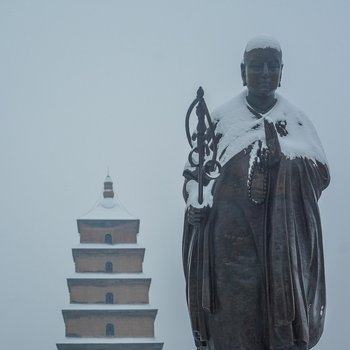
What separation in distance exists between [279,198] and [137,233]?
35.1 m

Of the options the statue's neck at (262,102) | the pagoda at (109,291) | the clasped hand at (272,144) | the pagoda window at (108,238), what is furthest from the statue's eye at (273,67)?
the pagoda window at (108,238)

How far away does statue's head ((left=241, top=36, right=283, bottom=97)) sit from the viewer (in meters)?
4.79

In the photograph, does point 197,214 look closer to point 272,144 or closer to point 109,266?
point 272,144

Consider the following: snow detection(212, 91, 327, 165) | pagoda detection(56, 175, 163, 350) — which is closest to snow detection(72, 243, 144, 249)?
pagoda detection(56, 175, 163, 350)

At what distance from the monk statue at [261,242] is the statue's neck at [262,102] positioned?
143 mm

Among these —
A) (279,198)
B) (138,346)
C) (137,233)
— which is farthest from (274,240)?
(137,233)

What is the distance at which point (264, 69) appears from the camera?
4.81m

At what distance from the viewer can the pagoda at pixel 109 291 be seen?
34.8m

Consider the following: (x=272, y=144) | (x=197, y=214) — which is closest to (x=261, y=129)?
(x=272, y=144)

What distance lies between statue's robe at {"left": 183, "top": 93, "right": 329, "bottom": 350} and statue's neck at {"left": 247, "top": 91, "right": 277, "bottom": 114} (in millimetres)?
235

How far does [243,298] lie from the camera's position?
4.47m

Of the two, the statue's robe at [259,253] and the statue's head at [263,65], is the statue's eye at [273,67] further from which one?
the statue's robe at [259,253]

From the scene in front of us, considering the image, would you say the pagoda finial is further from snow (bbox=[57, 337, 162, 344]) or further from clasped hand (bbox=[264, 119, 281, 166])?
clasped hand (bbox=[264, 119, 281, 166])

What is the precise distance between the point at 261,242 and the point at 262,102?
97 cm
